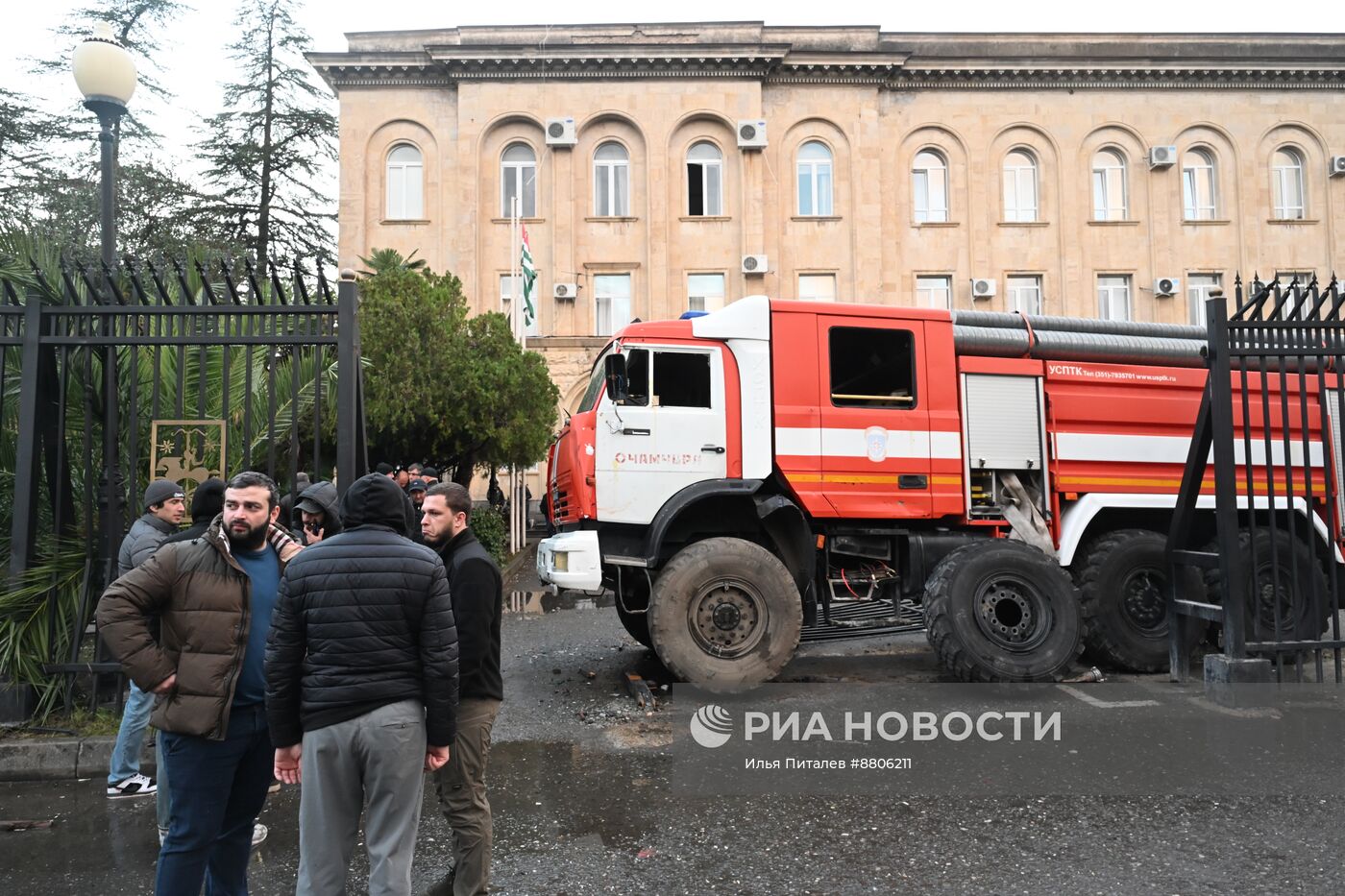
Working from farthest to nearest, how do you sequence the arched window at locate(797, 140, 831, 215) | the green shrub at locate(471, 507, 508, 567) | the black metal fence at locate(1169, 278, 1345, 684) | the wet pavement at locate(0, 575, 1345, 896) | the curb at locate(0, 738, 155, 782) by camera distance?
1. the arched window at locate(797, 140, 831, 215)
2. the green shrub at locate(471, 507, 508, 567)
3. the black metal fence at locate(1169, 278, 1345, 684)
4. the curb at locate(0, 738, 155, 782)
5. the wet pavement at locate(0, 575, 1345, 896)

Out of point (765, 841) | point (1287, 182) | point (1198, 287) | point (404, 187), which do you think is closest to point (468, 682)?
point (765, 841)

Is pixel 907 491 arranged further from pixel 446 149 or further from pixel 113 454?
pixel 446 149

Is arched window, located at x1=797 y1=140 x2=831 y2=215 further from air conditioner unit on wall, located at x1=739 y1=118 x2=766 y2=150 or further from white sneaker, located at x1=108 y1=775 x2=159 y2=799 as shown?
white sneaker, located at x1=108 y1=775 x2=159 y2=799

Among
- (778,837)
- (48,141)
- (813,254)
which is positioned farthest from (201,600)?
(48,141)

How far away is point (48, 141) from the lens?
29.1 m

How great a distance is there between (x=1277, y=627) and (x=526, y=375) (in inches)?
547

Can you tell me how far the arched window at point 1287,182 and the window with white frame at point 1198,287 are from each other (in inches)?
117

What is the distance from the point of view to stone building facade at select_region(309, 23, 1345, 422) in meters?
27.2

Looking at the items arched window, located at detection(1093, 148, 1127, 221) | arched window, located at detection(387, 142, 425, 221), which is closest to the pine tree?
arched window, located at detection(387, 142, 425, 221)

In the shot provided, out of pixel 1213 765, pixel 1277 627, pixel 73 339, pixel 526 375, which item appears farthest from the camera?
pixel 526 375

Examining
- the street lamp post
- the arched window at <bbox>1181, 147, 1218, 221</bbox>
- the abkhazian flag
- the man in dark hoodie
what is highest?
the arched window at <bbox>1181, 147, 1218, 221</bbox>

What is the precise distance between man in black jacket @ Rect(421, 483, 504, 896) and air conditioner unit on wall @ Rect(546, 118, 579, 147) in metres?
24.5

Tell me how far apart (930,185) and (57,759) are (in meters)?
27.7

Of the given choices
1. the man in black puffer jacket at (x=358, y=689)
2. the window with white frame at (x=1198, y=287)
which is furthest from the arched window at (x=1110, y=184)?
the man in black puffer jacket at (x=358, y=689)
